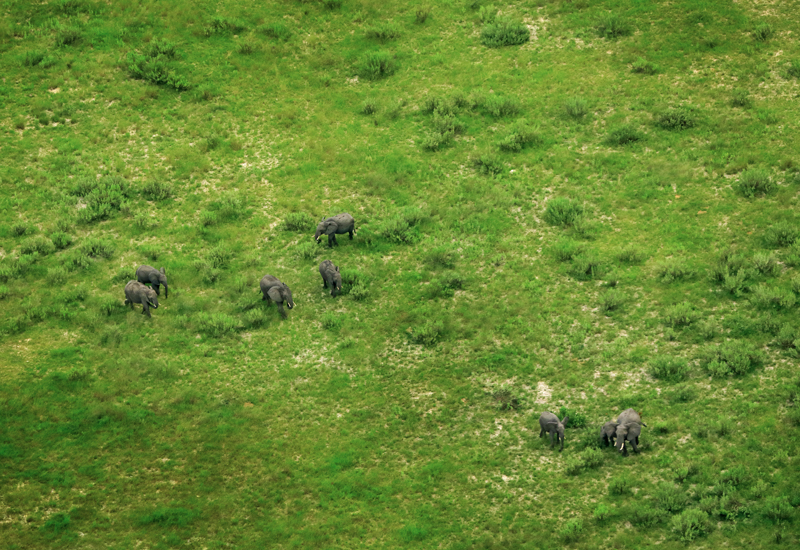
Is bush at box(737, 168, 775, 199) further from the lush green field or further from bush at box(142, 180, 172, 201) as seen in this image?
bush at box(142, 180, 172, 201)

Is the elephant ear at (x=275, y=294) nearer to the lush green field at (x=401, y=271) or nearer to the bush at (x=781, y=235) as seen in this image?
the lush green field at (x=401, y=271)

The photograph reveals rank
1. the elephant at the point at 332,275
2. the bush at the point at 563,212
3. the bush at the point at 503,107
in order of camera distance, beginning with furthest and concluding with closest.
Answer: the bush at the point at 503,107
the bush at the point at 563,212
the elephant at the point at 332,275

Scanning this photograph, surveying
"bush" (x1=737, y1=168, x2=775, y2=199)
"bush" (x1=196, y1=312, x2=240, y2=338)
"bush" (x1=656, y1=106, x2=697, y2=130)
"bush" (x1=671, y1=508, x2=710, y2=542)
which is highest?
"bush" (x1=656, y1=106, x2=697, y2=130)

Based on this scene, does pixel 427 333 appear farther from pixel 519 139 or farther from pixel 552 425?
pixel 519 139

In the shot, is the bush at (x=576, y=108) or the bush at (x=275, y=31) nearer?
the bush at (x=576, y=108)

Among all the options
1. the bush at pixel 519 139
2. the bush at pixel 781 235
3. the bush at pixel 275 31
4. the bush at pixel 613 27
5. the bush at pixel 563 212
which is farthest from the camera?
the bush at pixel 275 31

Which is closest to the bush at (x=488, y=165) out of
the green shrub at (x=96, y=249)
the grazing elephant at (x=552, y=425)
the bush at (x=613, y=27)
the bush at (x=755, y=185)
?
the bush at (x=755, y=185)

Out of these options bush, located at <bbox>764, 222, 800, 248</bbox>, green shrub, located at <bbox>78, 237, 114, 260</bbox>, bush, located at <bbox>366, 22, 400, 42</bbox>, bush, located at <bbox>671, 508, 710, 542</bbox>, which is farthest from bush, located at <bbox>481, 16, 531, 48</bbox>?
bush, located at <bbox>671, 508, 710, 542</bbox>
